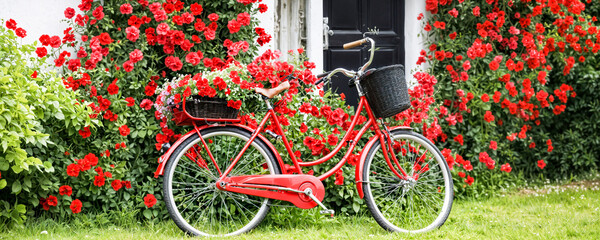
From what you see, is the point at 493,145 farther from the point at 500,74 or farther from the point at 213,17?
the point at 213,17

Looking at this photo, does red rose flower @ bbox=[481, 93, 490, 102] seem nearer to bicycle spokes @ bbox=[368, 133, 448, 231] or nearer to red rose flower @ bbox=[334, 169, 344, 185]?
bicycle spokes @ bbox=[368, 133, 448, 231]

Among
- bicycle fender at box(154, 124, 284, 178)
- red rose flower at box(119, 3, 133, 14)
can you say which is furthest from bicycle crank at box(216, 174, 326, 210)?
red rose flower at box(119, 3, 133, 14)

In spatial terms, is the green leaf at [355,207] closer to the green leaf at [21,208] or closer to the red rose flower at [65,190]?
the red rose flower at [65,190]

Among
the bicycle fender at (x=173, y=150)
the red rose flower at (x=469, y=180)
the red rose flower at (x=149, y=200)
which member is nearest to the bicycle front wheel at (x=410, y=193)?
the red rose flower at (x=469, y=180)

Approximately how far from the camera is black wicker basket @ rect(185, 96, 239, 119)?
157 inches

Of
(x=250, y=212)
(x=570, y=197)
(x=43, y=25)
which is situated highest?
(x=43, y=25)

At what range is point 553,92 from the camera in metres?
6.52

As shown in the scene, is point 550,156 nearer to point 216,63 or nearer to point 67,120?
point 216,63

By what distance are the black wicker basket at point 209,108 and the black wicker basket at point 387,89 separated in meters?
0.88

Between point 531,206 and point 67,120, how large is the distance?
3588 mm

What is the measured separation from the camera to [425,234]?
418 cm

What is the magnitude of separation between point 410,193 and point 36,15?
118 inches

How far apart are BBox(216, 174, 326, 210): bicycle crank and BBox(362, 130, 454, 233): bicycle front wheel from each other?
1.13ft

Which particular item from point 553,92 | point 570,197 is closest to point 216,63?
point 570,197
